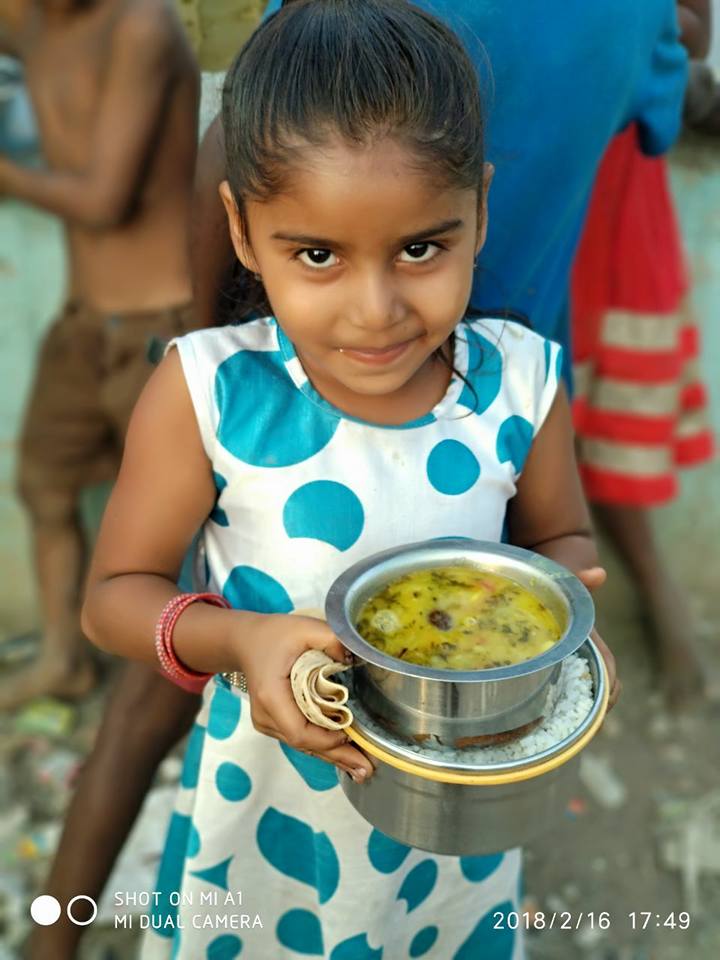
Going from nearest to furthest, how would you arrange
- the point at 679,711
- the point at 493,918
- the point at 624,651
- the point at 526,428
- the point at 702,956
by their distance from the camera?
the point at 526,428, the point at 493,918, the point at 702,956, the point at 679,711, the point at 624,651

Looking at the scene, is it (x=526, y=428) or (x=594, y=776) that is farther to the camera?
(x=594, y=776)

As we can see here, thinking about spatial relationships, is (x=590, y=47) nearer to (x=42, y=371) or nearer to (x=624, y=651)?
(x=42, y=371)

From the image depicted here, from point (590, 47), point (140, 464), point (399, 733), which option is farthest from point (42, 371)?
point (399, 733)

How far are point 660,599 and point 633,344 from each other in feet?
2.77

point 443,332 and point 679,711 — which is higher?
point 443,332

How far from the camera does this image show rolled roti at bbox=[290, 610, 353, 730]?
1.15 meters

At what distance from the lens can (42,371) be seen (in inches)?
113

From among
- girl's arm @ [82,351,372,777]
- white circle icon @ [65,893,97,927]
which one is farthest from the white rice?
white circle icon @ [65,893,97,927]

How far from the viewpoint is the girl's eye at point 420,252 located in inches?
47.9

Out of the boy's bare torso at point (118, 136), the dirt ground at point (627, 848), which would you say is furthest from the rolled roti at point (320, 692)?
the boy's bare torso at point (118, 136)

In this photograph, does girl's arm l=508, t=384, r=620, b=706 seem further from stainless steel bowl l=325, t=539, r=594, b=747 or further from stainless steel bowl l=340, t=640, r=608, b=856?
stainless steel bowl l=340, t=640, r=608, b=856

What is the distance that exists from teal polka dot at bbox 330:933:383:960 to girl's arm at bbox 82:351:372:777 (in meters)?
0.52

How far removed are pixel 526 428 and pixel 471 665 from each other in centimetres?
43
